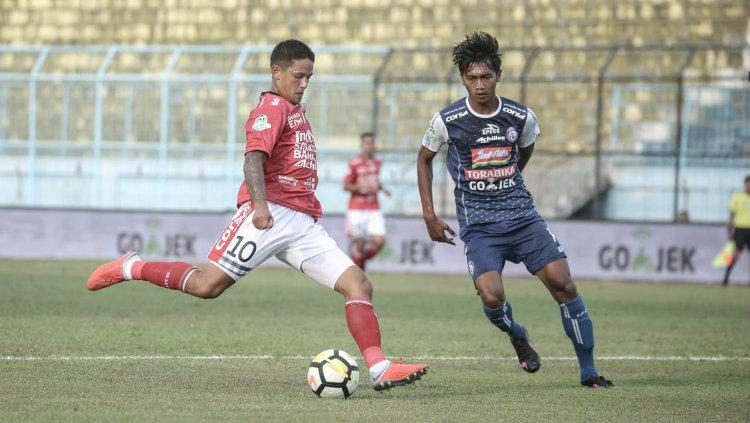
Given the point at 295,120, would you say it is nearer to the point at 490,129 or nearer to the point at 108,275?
the point at 490,129

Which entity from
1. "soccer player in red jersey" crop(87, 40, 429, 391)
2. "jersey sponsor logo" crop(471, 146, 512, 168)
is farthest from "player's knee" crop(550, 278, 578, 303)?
"soccer player in red jersey" crop(87, 40, 429, 391)

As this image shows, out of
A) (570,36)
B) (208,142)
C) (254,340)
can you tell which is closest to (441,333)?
(254,340)

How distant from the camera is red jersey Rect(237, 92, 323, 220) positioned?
7.47 meters

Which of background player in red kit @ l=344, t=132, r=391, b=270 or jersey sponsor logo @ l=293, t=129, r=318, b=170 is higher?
jersey sponsor logo @ l=293, t=129, r=318, b=170

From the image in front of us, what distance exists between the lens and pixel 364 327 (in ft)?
24.2

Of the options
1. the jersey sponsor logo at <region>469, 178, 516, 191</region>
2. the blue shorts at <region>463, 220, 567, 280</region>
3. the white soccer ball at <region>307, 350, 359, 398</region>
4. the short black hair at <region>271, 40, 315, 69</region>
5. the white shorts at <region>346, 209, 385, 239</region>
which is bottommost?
Result: the white shorts at <region>346, 209, 385, 239</region>

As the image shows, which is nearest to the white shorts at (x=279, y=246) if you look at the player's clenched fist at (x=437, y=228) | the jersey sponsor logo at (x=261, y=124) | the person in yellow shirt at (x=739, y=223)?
the jersey sponsor logo at (x=261, y=124)

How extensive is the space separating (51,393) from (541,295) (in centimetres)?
1083

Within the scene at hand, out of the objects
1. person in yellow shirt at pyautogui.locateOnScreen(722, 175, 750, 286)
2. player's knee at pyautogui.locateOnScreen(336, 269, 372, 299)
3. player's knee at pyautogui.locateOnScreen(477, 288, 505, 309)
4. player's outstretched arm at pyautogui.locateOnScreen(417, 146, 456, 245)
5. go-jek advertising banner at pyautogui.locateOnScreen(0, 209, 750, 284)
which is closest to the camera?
player's knee at pyautogui.locateOnScreen(336, 269, 372, 299)

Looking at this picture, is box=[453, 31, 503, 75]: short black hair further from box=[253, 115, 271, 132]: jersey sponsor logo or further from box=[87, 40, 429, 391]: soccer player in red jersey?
box=[253, 115, 271, 132]: jersey sponsor logo

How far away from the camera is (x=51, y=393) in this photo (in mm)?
7082

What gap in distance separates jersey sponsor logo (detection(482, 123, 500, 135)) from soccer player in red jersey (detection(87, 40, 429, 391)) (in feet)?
3.86

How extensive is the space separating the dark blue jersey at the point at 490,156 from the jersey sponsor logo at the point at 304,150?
98cm

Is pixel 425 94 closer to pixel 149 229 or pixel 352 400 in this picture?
pixel 149 229
